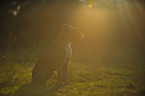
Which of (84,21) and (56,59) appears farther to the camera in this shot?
(84,21)

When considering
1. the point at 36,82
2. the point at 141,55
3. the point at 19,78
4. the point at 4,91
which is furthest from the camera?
the point at 141,55

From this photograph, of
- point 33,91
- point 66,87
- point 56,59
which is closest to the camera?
point 33,91

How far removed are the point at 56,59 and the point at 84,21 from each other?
458 inches

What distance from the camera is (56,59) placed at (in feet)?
18.3

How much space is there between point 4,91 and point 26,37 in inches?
551

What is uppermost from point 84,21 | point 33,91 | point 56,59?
point 84,21

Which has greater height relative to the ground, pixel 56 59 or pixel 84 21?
pixel 84 21

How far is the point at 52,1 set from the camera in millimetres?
16312

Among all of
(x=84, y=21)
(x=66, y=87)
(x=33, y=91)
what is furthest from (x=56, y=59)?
(x=84, y=21)

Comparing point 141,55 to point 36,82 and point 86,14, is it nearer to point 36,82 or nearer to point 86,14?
point 86,14

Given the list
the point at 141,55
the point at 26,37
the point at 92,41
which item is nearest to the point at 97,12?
the point at 92,41

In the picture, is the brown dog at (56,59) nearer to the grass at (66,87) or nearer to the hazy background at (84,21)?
the grass at (66,87)

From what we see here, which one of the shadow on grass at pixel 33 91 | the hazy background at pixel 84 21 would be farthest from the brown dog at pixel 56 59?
the hazy background at pixel 84 21

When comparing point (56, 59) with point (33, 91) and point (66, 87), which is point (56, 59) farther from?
point (33, 91)
